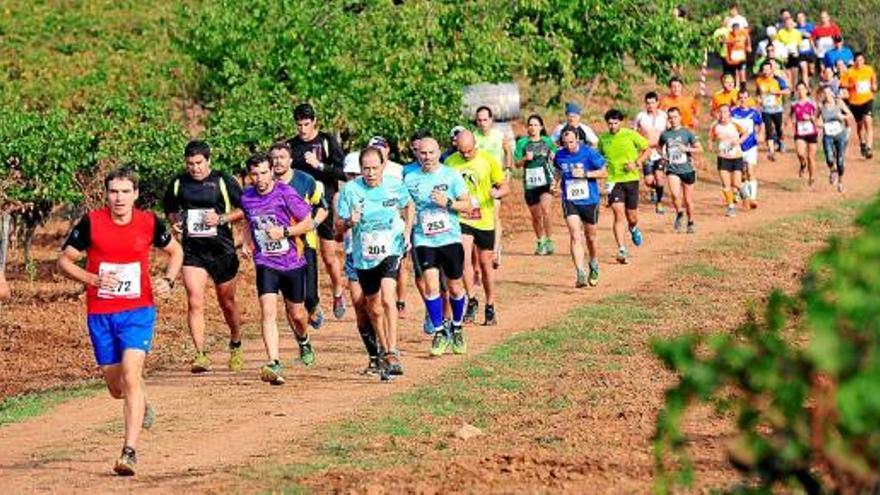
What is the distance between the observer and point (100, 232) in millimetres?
12289

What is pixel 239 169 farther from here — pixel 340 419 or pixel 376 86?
pixel 340 419

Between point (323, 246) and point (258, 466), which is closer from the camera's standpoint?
point (258, 466)

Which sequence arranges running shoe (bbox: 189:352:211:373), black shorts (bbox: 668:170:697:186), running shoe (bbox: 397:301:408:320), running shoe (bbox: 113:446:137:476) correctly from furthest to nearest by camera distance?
black shorts (bbox: 668:170:697:186), running shoe (bbox: 397:301:408:320), running shoe (bbox: 189:352:211:373), running shoe (bbox: 113:446:137:476)

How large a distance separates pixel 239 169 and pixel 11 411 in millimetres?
8724

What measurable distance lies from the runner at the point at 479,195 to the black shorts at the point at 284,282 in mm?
2814

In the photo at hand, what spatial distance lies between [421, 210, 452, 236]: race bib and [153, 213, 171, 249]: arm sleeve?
13.3 ft

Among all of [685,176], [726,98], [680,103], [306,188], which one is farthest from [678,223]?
[306,188]

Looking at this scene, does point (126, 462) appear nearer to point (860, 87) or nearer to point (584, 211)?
point (584, 211)

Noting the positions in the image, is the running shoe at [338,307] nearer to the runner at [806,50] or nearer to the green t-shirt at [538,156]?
the green t-shirt at [538,156]

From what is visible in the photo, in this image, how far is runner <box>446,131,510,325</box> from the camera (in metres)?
18.2

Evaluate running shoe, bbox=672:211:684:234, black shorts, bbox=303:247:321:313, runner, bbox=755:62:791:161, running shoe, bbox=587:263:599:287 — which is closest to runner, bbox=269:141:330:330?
black shorts, bbox=303:247:321:313

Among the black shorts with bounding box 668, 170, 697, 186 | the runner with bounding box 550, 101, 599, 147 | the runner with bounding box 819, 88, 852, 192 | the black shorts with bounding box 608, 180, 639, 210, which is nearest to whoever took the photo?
the runner with bounding box 550, 101, 599, 147

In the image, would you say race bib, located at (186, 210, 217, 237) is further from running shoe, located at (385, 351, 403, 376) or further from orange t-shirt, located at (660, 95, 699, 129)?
orange t-shirt, located at (660, 95, 699, 129)

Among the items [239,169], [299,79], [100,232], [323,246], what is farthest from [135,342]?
[299,79]
